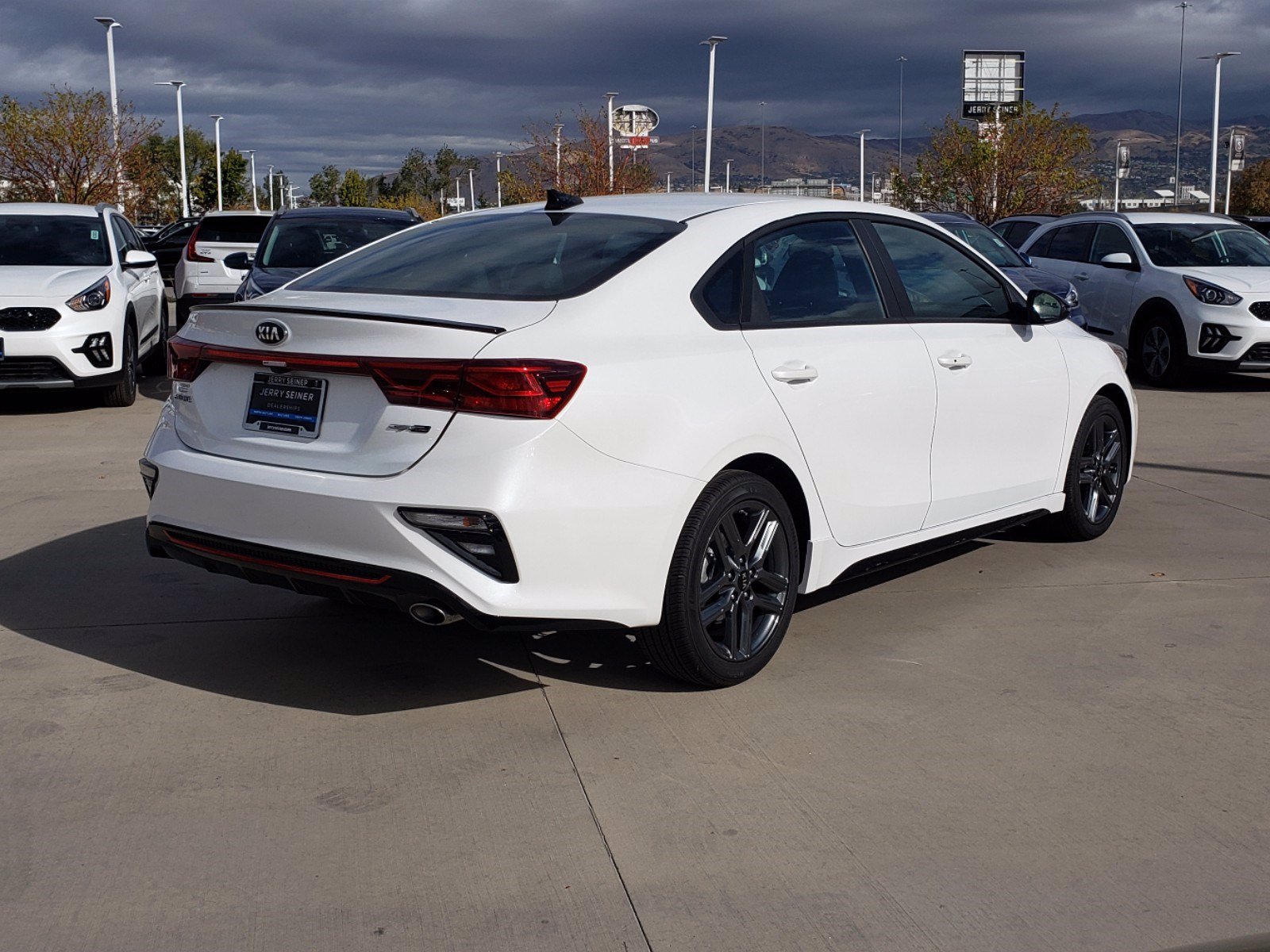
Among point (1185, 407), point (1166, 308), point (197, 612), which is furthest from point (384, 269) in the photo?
point (1166, 308)

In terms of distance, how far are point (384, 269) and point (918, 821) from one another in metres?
2.62

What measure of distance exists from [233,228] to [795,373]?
13527 mm

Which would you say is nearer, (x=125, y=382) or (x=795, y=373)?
(x=795, y=373)

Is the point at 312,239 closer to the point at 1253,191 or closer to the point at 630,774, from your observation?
the point at 630,774

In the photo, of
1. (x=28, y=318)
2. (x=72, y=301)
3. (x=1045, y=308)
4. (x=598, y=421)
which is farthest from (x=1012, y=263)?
(x=598, y=421)

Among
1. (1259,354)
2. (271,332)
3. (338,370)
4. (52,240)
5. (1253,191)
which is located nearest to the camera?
(338,370)

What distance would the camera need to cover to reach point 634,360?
424cm

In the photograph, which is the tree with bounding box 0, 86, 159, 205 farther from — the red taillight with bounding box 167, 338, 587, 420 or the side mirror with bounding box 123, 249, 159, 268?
the red taillight with bounding box 167, 338, 587, 420

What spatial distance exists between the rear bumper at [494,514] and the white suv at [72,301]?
24.3 feet

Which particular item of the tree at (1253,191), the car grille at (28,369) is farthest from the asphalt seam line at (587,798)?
the tree at (1253,191)

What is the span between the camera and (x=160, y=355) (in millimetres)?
14164

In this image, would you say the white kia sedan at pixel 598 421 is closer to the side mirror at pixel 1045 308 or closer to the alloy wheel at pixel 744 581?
the alloy wheel at pixel 744 581

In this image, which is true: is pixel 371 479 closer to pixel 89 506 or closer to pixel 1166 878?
pixel 1166 878

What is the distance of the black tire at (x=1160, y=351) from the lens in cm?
1380
